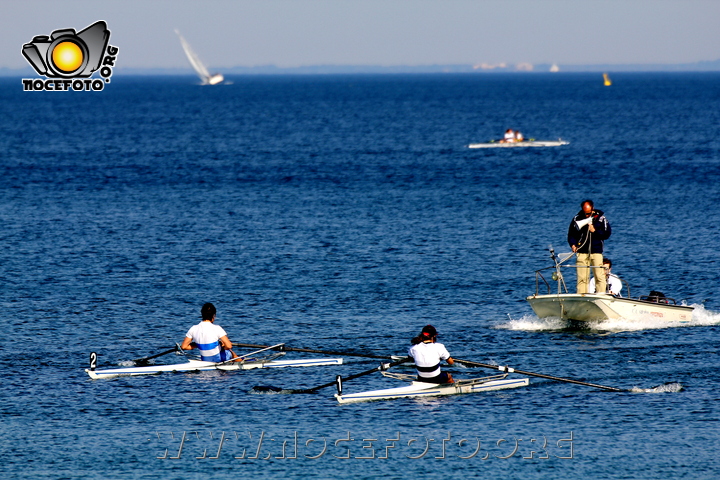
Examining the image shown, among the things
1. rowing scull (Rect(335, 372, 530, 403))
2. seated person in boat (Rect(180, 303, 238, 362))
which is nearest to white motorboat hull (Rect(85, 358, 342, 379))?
seated person in boat (Rect(180, 303, 238, 362))

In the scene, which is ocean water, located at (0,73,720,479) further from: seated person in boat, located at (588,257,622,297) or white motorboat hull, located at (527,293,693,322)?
seated person in boat, located at (588,257,622,297)

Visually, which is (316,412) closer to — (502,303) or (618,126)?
(502,303)

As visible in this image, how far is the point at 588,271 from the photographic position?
31125 millimetres

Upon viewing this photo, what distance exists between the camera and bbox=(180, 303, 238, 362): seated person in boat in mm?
26172

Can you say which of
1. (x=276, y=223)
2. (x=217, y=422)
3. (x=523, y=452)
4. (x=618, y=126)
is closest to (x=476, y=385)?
(x=523, y=452)

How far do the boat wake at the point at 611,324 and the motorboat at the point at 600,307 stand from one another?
14cm

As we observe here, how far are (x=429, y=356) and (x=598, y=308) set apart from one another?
8.85 metres

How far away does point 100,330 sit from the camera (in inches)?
1293

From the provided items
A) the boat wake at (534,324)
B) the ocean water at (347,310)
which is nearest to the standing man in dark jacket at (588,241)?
the boat wake at (534,324)

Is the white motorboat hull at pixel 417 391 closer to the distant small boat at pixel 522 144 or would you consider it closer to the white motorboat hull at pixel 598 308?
the white motorboat hull at pixel 598 308

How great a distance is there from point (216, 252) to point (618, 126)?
312ft

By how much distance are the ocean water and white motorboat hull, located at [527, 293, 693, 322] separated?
38cm

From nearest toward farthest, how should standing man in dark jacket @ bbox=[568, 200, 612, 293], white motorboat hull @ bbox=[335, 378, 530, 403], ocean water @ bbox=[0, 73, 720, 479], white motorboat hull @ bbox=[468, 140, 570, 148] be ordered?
ocean water @ bbox=[0, 73, 720, 479], white motorboat hull @ bbox=[335, 378, 530, 403], standing man in dark jacket @ bbox=[568, 200, 612, 293], white motorboat hull @ bbox=[468, 140, 570, 148]

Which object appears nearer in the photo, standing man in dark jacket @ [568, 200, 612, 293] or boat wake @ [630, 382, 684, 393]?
boat wake @ [630, 382, 684, 393]
